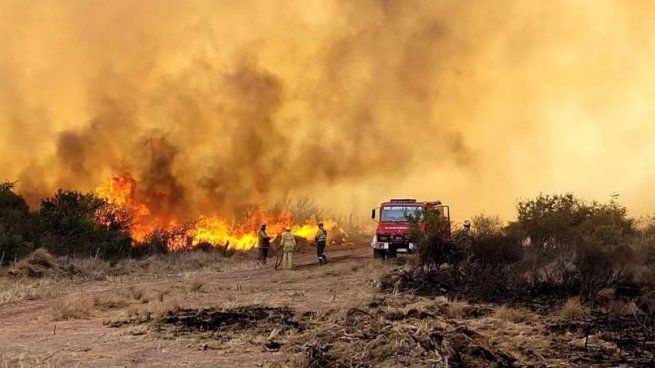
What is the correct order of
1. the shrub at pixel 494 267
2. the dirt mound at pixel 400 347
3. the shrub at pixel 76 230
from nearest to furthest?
the dirt mound at pixel 400 347, the shrub at pixel 494 267, the shrub at pixel 76 230

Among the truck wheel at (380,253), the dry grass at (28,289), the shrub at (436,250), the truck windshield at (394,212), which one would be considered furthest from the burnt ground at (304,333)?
the truck windshield at (394,212)

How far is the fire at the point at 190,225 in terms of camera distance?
3095cm

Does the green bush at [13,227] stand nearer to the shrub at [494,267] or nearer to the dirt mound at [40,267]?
the dirt mound at [40,267]

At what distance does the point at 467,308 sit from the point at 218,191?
3813cm

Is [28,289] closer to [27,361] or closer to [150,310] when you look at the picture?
[150,310]

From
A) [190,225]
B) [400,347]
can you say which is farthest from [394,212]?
[400,347]

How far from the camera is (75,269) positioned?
756 inches

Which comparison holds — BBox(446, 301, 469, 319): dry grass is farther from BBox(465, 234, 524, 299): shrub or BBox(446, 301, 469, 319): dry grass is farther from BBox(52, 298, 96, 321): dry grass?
BBox(52, 298, 96, 321): dry grass

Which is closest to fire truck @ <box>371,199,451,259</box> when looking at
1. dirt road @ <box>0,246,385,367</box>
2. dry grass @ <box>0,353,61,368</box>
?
dirt road @ <box>0,246,385,367</box>

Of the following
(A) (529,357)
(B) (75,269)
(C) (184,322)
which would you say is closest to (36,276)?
(B) (75,269)

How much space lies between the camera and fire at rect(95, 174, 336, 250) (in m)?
31.0

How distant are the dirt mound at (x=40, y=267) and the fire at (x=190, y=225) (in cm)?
1022

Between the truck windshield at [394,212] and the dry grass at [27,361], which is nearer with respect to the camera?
the dry grass at [27,361]

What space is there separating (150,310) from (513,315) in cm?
706
